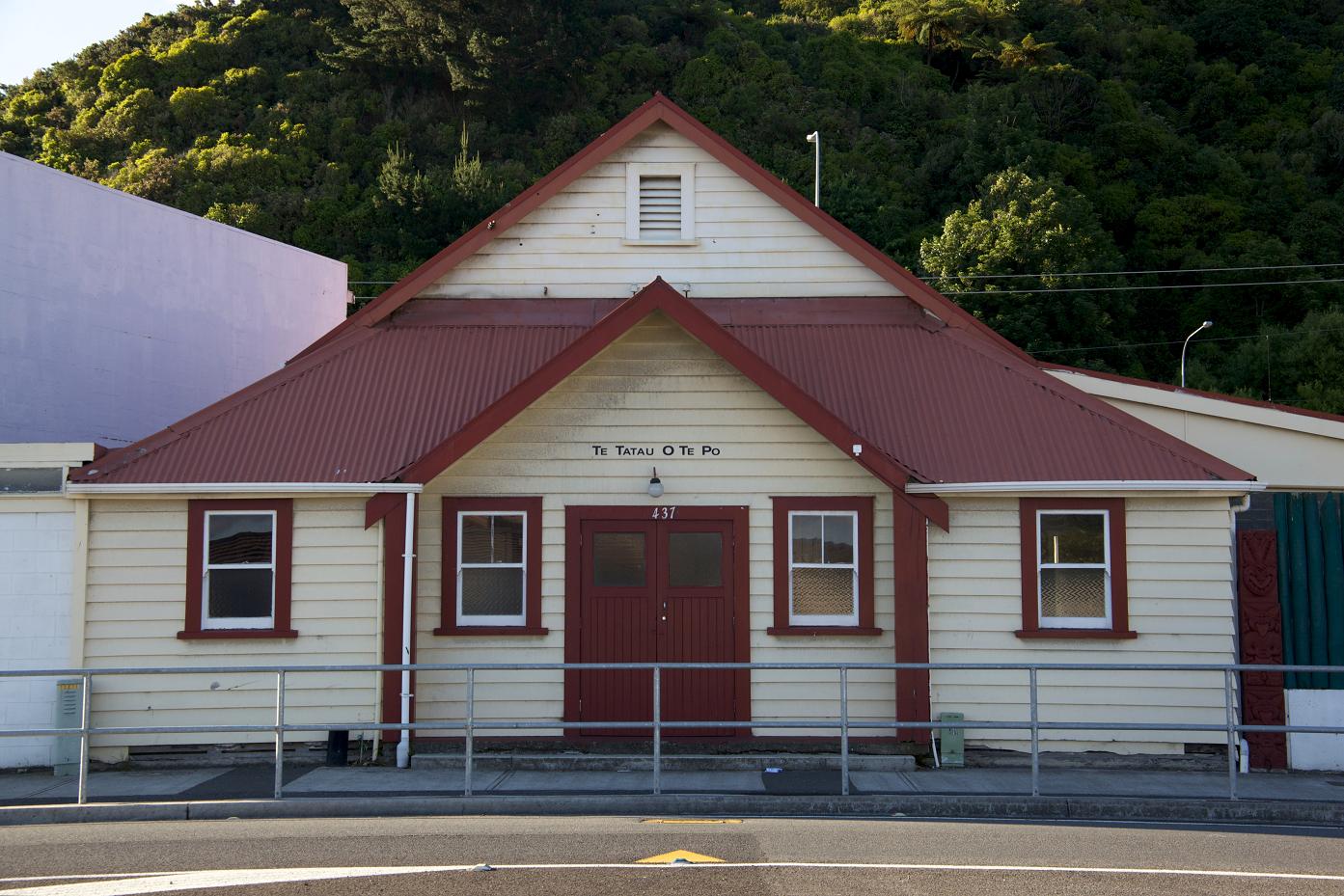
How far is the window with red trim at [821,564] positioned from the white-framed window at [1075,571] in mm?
1874

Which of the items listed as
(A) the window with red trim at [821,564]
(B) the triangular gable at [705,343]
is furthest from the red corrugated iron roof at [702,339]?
(A) the window with red trim at [821,564]

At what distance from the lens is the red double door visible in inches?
531

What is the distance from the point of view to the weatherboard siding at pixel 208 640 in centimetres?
1324

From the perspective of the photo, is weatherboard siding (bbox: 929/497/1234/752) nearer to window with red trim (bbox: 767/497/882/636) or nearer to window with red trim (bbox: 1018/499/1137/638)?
window with red trim (bbox: 1018/499/1137/638)

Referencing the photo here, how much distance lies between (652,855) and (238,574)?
666 cm

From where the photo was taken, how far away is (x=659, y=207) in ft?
51.3

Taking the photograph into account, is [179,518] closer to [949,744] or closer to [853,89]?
[949,744]

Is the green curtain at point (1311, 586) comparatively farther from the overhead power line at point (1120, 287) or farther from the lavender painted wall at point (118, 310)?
the overhead power line at point (1120, 287)

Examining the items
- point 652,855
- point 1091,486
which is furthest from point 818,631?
point 652,855

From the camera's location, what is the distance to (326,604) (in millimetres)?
13391

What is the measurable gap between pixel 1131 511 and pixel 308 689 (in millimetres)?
8956

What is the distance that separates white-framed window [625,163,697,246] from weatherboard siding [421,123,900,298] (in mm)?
82

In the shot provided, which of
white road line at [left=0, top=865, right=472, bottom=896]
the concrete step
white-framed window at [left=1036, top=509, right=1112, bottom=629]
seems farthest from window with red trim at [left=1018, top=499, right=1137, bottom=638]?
white road line at [left=0, top=865, right=472, bottom=896]

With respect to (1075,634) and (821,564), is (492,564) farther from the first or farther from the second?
(1075,634)
